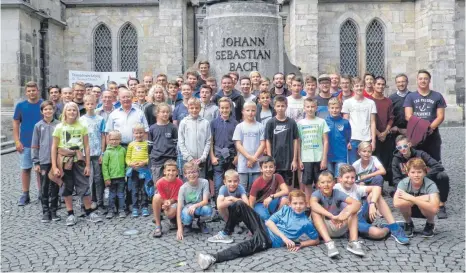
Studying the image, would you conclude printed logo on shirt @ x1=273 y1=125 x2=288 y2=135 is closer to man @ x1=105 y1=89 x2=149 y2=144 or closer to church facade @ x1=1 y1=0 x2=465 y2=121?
man @ x1=105 y1=89 x2=149 y2=144

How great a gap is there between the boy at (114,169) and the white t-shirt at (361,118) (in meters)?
3.43

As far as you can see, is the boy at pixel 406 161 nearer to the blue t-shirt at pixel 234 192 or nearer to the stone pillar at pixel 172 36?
the blue t-shirt at pixel 234 192

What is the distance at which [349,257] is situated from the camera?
5.35 m

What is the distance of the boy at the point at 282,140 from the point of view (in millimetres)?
7012

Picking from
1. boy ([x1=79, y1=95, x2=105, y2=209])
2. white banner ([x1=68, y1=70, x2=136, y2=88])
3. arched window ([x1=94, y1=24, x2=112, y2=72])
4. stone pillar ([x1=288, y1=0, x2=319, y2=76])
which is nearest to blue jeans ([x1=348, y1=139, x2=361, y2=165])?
boy ([x1=79, y1=95, x2=105, y2=209])

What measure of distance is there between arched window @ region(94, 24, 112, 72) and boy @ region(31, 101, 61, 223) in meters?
18.5

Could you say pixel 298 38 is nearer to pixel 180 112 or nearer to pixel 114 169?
pixel 180 112

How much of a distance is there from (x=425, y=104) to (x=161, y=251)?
14.9ft

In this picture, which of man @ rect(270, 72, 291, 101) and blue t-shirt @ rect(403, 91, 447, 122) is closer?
blue t-shirt @ rect(403, 91, 447, 122)

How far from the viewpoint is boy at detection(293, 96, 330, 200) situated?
714 centimetres

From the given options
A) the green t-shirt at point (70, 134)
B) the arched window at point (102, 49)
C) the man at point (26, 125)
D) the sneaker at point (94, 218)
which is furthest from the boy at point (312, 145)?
the arched window at point (102, 49)

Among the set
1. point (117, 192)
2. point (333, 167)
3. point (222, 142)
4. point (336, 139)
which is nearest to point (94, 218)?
point (117, 192)

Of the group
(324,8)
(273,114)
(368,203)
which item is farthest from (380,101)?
(324,8)

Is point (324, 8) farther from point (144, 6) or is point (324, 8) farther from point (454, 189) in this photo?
point (454, 189)
